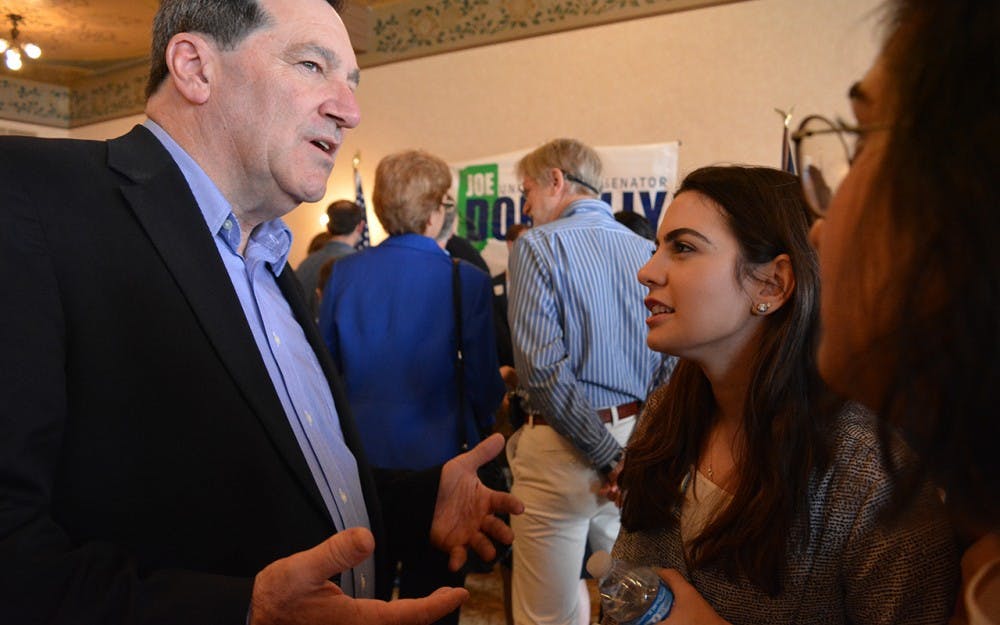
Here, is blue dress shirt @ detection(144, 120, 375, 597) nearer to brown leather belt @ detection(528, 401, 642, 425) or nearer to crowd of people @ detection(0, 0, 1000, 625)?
crowd of people @ detection(0, 0, 1000, 625)

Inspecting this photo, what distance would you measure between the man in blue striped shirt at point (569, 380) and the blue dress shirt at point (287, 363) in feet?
4.33

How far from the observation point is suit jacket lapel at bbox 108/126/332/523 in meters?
1.14

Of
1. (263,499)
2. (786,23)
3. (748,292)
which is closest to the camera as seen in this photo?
(263,499)

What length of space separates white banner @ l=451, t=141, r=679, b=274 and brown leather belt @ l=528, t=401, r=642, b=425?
7.72 ft

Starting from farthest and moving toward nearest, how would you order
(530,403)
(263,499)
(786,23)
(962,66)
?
1. (786,23)
2. (530,403)
3. (263,499)
4. (962,66)

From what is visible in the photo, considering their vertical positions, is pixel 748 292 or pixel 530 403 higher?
pixel 748 292

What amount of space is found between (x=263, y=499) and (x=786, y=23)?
4.39 m

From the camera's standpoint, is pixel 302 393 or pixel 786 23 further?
pixel 786 23

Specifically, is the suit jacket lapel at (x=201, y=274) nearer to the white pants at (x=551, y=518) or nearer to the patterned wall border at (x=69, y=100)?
the white pants at (x=551, y=518)

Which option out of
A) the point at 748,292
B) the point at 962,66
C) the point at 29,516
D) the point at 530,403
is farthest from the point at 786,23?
the point at 29,516

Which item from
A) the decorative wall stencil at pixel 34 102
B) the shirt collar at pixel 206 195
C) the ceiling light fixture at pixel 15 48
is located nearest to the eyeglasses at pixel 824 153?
the shirt collar at pixel 206 195

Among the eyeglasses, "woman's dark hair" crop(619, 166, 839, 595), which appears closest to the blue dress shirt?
"woman's dark hair" crop(619, 166, 839, 595)

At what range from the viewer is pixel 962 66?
25.8 inches

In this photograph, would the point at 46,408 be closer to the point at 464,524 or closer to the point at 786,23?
the point at 464,524
